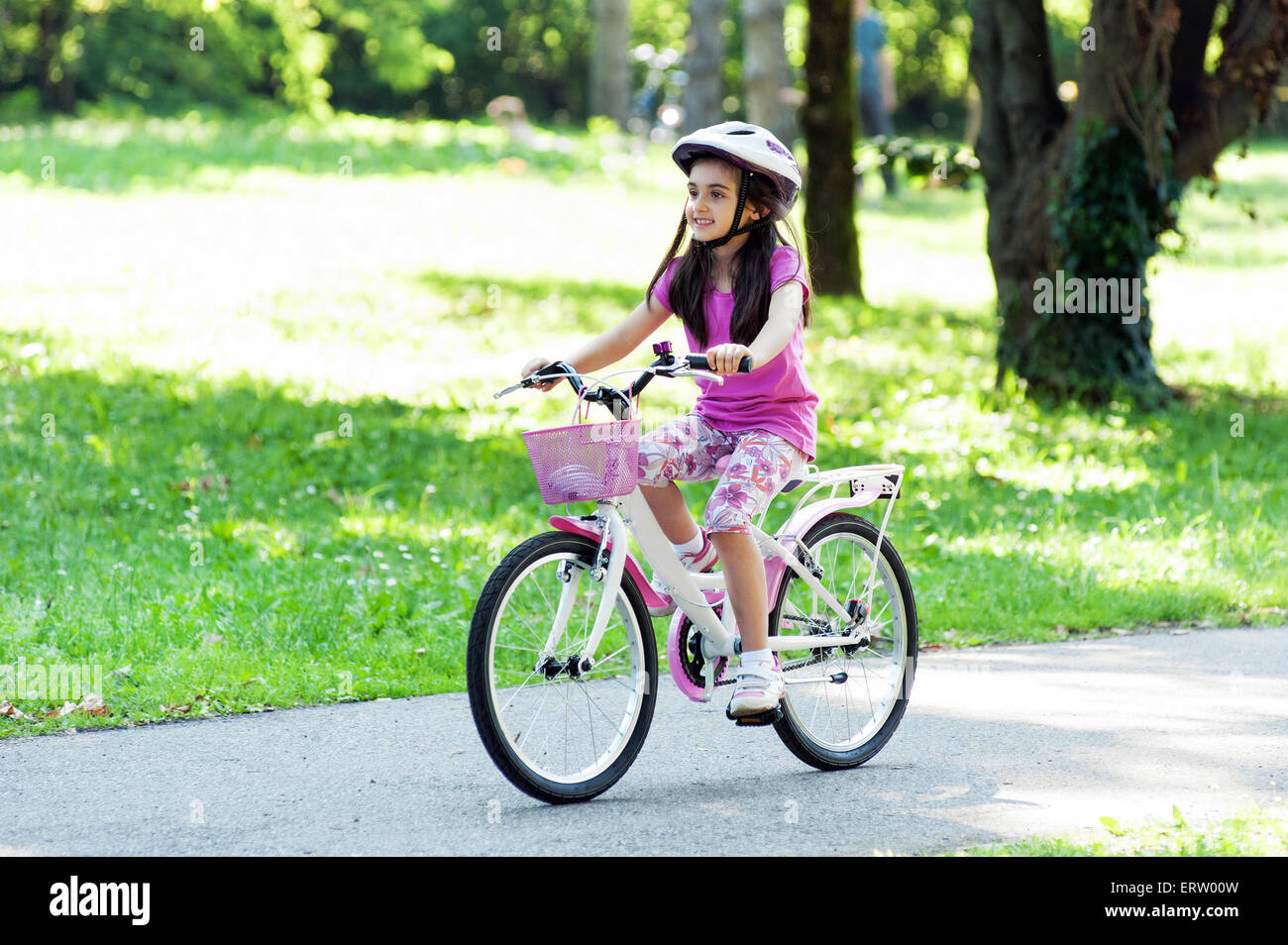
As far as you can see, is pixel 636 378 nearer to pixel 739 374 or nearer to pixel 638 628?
pixel 739 374

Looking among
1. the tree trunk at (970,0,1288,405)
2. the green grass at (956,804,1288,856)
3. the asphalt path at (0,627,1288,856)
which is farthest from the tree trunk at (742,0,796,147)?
the green grass at (956,804,1288,856)

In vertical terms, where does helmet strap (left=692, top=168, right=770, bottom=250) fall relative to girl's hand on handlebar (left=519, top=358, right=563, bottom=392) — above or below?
above

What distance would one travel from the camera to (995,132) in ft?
38.0

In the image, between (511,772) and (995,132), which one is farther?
(995,132)

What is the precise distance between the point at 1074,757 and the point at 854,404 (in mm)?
6438

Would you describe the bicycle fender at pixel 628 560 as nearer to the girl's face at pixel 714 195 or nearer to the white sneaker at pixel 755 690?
the white sneaker at pixel 755 690

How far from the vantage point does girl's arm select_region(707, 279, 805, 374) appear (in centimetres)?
411

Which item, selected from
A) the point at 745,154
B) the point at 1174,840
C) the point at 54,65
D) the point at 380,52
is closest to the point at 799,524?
the point at 745,154

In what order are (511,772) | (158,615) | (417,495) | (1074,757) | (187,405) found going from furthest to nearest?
(187,405) → (417,495) → (158,615) → (1074,757) → (511,772)

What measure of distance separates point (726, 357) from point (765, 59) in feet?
41.1

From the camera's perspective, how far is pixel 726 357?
410 centimetres

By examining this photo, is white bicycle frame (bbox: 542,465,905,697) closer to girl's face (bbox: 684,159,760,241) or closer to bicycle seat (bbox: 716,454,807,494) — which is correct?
bicycle seat (bbox: 716,454,807,494)
